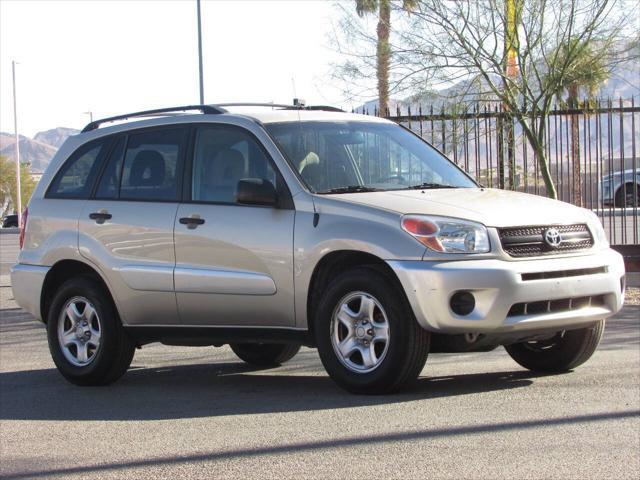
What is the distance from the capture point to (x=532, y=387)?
25.3 ft

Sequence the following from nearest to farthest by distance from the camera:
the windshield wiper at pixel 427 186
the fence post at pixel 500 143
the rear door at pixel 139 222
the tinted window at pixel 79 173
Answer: the windshield wiper at pixel 427 186 → the rear door at pixel 139 222 → the tinted window at pixel 79 173 → the fence post at pixel 500 143

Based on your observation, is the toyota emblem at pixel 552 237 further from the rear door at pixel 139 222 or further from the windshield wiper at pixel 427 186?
the rear door at pixel 139 222

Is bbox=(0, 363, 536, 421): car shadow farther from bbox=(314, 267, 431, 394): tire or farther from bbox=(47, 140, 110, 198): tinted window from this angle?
bbox=(47, 140, 110, 198): tinted window

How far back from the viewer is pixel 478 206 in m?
7.38

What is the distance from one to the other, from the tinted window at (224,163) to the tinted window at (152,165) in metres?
0.19

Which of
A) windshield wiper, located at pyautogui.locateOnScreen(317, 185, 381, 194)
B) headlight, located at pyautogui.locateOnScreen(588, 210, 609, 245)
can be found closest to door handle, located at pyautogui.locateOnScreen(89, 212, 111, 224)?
windshield wiper, located at pyautogui.locateOnScreen(317, 185, 381, 194)

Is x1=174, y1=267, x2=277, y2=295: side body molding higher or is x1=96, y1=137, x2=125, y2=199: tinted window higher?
x1=96, y1=137, x2=125, y2=199: tinted window

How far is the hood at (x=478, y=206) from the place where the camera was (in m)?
7.22

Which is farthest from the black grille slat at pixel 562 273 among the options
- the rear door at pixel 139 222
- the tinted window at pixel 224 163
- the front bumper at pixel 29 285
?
the front bumper at pixel 29 285

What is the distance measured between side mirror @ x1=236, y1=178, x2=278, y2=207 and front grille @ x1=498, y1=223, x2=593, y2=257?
1.56 meters

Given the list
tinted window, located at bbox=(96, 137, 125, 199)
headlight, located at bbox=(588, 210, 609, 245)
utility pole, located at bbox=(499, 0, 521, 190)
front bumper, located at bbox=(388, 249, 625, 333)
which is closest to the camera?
front bumper, located at bbox=(388, 249, 625, 333)

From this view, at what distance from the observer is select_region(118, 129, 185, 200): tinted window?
8.55 m

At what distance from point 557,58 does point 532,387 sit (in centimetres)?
906

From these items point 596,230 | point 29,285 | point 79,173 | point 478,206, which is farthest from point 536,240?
point 29,285
